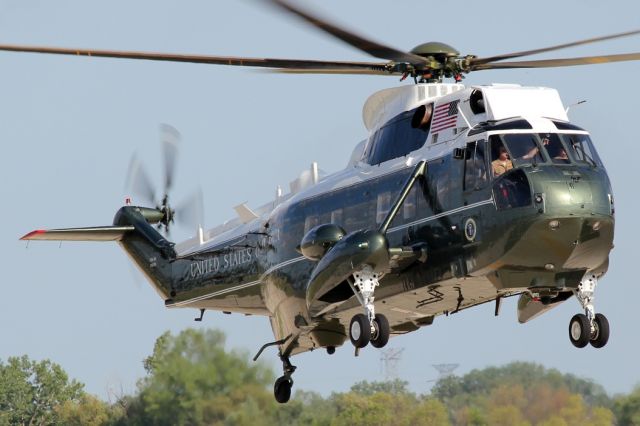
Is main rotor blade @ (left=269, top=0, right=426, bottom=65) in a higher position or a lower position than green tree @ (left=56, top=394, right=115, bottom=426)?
higher

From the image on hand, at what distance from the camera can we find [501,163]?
69.6 feet

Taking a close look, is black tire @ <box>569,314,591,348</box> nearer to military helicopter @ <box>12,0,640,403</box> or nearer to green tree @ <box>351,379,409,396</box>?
military helicopter @ <box>12,0,640,403</box>

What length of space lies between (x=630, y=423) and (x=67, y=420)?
13.9 meters

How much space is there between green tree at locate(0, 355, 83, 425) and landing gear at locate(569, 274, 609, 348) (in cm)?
2183

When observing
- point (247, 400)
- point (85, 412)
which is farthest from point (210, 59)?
point (85, 412)

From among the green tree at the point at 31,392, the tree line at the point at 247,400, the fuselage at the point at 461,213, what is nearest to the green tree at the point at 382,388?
the tree line at the point at 247,400

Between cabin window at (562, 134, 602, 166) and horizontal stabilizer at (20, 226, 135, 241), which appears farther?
horizontal stabilizer at (20, 226, 135, 241)

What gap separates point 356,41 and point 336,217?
359 centimetres

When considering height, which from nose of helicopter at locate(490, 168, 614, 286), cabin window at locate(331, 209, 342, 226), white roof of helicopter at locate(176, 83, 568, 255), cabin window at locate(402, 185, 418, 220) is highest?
white roof of helicopter at locate(176, 83, 568, 255)

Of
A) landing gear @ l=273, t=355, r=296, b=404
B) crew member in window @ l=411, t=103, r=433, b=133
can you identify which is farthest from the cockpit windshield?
landing gear @ l=273, t=355, r=296, b=404

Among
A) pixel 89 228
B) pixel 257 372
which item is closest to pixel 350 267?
pixel 89 228

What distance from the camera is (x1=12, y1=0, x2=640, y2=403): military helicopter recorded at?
20969mm

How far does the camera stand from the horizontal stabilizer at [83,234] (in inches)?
1093

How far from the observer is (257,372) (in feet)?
106
